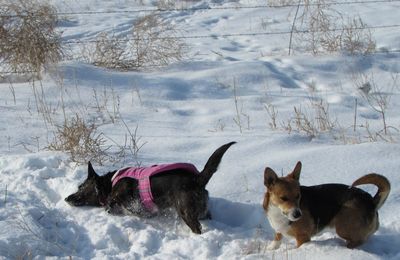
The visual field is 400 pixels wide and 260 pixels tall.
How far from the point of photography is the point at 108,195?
13.5 ft

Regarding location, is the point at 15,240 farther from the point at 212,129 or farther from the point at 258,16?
the point at 258,16

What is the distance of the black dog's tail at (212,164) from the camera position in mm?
3682

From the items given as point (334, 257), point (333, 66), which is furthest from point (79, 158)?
point (333, 66)

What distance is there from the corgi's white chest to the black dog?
0.55 meters

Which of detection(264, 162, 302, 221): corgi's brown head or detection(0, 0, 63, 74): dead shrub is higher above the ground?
detection(0, 0, 63, 74): dead shrub

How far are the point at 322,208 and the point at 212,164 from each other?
824 millimetres

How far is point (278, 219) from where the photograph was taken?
10.7ft

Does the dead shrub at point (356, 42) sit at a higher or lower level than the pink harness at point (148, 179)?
higher

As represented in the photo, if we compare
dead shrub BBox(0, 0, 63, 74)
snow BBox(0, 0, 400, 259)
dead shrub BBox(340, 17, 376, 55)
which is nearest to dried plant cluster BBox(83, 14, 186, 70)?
snow BBox(0, 0, 400, 259)

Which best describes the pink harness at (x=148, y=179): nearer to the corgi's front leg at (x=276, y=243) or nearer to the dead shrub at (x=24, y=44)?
the corgi's front leg at (x=276, y=243)

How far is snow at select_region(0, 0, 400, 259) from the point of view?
3.50 metres

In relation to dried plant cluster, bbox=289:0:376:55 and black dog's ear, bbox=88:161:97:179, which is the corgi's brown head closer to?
black dog's ear, bbox=88:161:97:179

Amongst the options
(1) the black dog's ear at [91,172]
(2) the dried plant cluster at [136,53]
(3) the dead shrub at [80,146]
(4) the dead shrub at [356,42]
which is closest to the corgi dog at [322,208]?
(1) the black dog's ear at [91,172]

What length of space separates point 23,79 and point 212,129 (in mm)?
2844
